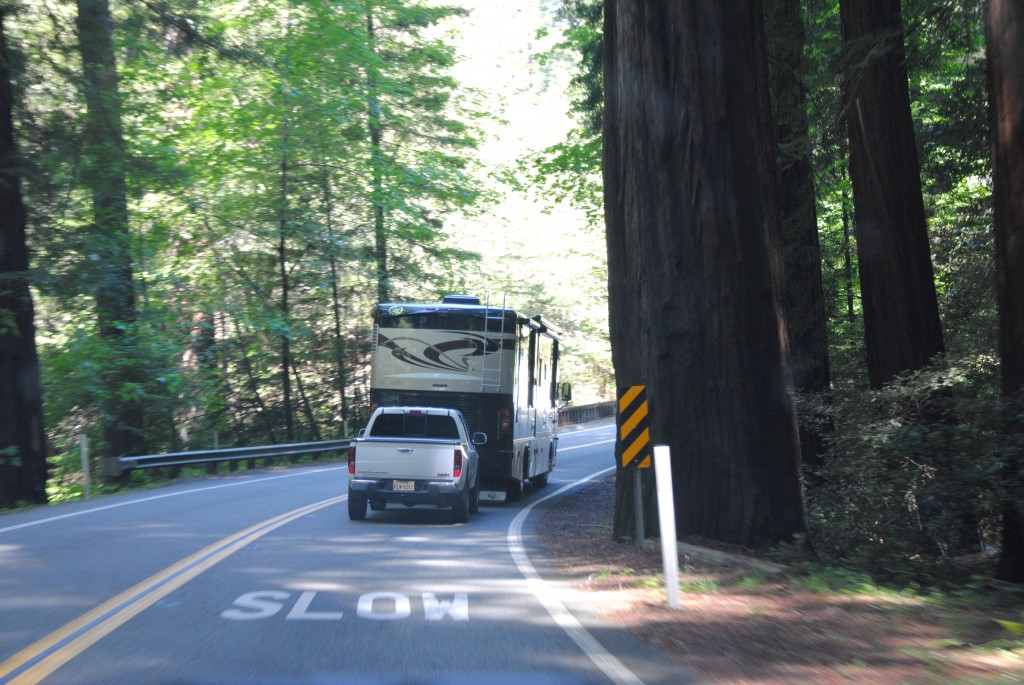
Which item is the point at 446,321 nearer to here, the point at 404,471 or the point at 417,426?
the point at 417,426

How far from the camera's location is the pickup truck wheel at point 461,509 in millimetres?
16578

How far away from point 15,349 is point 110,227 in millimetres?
4093

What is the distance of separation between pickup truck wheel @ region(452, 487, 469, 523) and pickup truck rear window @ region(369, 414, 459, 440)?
3.44 ft

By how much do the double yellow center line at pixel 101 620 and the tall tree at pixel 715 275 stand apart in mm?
5678

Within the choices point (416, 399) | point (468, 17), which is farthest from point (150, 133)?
point (468, 17)

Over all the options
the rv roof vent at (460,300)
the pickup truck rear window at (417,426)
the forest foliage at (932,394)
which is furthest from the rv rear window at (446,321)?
the forest foliage at (932,394)

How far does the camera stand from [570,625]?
839cm

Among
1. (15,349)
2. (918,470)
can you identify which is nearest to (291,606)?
(918,470)

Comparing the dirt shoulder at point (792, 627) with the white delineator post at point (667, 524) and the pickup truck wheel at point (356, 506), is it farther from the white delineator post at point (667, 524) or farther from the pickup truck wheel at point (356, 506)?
the pickup truck wheel at point (356, 506)

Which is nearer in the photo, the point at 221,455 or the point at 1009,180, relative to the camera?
the point at 1009,180

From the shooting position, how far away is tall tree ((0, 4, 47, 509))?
2041 cm

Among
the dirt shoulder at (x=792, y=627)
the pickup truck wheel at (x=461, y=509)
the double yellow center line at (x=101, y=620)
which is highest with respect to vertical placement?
the pickup truck wheel at (x=461, y=509)

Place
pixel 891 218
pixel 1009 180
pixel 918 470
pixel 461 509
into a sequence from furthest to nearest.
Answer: pixel 461 509 → pixel 891 218 → pixel 918 470 → pixel 1009 180

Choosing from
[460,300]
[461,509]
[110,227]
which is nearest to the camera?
[461,509]
